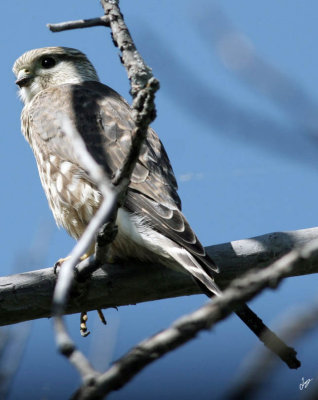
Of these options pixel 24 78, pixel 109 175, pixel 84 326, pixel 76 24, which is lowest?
pixel 84 326

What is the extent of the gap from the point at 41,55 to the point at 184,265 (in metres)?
2.31

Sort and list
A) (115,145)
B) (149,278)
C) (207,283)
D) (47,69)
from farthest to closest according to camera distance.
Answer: (47,69)
(115,145)
(149,278)
(207,283)

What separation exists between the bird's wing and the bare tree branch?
0.18 meters

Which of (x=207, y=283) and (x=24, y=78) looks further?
(x=24, y=78)

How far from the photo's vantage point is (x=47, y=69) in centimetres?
457

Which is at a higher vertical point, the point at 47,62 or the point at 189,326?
the point at 189,326

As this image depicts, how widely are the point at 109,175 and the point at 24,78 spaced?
142 cm

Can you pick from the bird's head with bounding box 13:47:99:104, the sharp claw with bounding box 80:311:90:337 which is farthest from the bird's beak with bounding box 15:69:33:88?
the sharp claw with bounding box 80:311:90:337

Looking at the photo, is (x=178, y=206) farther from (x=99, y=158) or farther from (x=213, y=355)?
(x=213, y=355)

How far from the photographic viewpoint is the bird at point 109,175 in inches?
115

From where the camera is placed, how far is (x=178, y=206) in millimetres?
3305

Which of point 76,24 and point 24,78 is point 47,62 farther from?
point 76,24

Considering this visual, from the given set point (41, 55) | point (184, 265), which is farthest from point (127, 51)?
point (41, 55)

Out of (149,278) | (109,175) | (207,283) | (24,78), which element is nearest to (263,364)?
(207,283)
